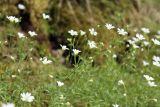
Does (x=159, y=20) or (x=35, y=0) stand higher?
(x=159, y=20)

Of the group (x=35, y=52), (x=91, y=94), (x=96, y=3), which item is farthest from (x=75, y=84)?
(x=96, y=3)

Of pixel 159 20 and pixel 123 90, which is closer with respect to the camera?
pixel 123 90

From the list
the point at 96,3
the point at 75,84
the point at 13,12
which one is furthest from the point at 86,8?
the point at 75,84

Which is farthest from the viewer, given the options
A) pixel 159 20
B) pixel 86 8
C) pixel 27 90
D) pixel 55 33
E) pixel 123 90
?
pixel 159 20

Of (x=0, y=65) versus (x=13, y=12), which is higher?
(x=13, y=12)

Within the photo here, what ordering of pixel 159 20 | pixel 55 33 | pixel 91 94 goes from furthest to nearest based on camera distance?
pixel 159 20, pixel 55 33, pixel 91 94

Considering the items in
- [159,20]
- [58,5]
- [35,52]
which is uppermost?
[159,20]

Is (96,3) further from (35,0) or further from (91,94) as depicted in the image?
(91,94)

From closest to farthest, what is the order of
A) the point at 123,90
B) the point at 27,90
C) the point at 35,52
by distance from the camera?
the point at 27,90 → the point at 123,90 → the point at 35,52

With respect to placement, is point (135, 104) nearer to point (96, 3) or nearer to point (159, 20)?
point (96, 3)
